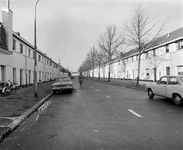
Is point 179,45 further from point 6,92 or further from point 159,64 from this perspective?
point 6,92

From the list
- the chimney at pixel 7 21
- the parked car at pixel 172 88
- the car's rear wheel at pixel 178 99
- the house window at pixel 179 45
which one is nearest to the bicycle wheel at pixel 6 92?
the chimney at pixel 7 21

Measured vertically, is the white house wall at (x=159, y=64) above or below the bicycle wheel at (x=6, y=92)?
above

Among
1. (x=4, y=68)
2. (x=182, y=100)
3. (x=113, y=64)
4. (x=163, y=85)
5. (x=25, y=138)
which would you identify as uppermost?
(x=113, y=64)

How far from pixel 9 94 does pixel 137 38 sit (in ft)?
55.5

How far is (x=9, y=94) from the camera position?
459 inches

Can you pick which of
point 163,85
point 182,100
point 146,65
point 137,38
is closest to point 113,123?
Answer: point 182,100

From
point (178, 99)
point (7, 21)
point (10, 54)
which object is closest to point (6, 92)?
point (10, 54)

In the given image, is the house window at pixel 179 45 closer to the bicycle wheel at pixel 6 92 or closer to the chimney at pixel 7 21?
the chimney at pixel 7 21

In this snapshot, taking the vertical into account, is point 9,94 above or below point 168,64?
below

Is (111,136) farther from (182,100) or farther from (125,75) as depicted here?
(125,75)

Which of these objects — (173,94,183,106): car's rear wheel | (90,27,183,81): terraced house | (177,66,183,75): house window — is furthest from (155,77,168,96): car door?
(177,66,183,75): house window

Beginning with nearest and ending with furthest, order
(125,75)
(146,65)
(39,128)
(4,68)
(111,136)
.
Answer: (111,136) → (39,128) → (4,68) → (146,65) → (125,75)

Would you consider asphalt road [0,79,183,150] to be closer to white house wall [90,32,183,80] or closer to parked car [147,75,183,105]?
parked car [147,75,183,105]

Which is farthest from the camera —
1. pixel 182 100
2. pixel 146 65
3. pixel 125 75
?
pixel 125 75
